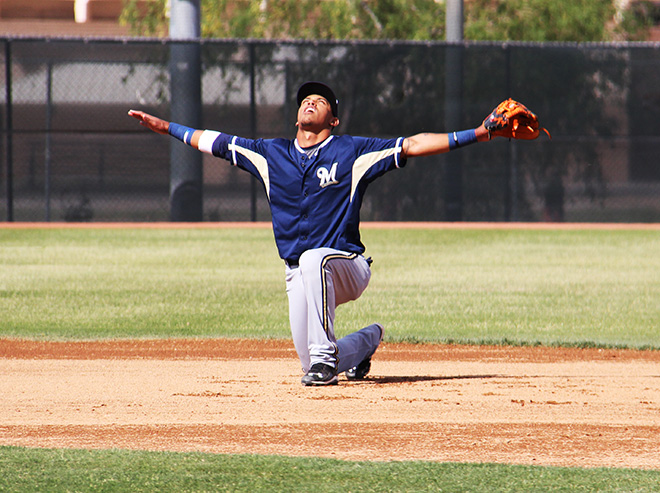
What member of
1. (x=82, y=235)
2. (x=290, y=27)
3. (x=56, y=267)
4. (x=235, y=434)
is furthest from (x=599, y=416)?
(x=290, y=27)

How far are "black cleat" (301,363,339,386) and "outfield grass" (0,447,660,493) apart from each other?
144 cm

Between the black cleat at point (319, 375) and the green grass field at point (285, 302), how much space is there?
57.4 inches

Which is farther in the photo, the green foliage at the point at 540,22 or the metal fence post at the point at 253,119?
the green foliage at the point at 540,22

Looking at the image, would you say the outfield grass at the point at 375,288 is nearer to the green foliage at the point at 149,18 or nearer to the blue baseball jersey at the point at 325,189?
the blue baseball jersey at the point at 325,189

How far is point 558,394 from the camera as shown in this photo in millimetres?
5523

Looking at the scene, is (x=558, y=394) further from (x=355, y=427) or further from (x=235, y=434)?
(x=235, y=434)

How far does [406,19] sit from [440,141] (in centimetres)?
1749

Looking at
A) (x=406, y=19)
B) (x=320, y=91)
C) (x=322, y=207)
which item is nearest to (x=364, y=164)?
(x=322, y=207)

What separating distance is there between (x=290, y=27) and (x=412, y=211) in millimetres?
7717

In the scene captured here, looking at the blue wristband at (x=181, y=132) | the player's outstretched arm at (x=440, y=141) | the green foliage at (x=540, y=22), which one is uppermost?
the green foliage at (x=540, y=22)


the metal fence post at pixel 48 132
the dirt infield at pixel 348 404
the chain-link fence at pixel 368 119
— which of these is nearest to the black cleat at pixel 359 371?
the dirt infield at pixel 348 404

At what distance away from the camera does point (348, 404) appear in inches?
199

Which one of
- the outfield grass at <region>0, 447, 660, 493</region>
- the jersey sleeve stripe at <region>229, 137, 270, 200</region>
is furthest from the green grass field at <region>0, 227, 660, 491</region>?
the jersey sleeve stripe at <region>229, 137, 270, 200</region>

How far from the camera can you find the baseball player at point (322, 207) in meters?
5.25
